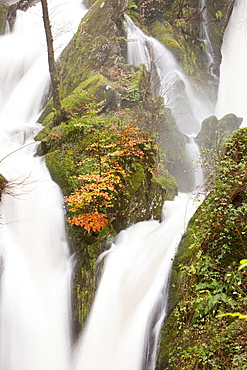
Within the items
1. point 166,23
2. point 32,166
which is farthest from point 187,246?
point 166,23

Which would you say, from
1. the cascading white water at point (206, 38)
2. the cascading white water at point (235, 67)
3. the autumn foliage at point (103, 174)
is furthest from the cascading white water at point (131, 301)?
the cascading white water at point (235, 67)

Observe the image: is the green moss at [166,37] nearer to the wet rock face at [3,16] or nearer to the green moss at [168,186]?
the wet rock face at [3,16]

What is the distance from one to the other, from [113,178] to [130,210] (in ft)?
3.09

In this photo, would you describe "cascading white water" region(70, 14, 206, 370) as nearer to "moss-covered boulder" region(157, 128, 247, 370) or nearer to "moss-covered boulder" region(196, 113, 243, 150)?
"moss-covered boulder" region(157, 128, 247, 370)

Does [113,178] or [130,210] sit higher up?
[113,178]

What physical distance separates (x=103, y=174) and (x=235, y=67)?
2459 cm

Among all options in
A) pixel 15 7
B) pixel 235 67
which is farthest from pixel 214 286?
pixel 235 67

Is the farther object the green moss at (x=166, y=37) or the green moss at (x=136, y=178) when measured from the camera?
the green moss at (x=166, y=37)

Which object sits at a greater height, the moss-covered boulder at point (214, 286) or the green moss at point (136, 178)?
the green moss at point (136, 178)

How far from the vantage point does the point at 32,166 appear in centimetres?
749

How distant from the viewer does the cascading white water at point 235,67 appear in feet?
78.4

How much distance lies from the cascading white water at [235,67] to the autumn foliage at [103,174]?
18.9m

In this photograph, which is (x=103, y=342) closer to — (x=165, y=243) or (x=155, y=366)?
(x=155, y=366)

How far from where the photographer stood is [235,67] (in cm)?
2608
